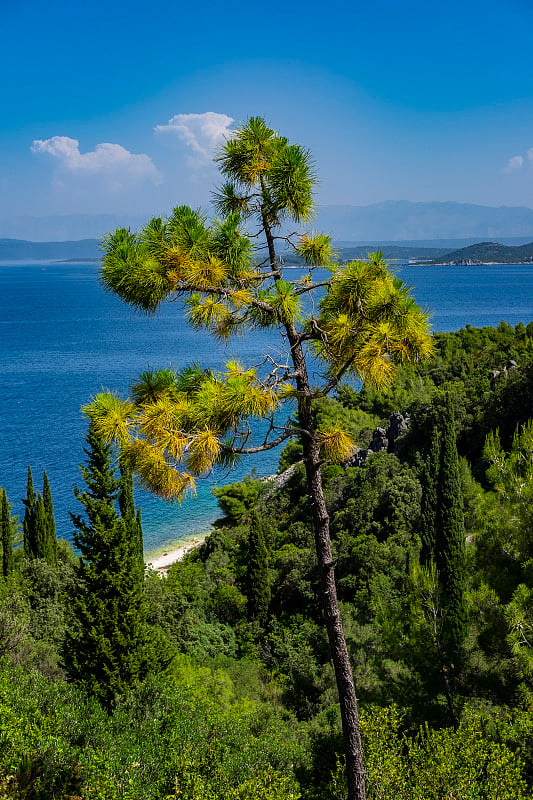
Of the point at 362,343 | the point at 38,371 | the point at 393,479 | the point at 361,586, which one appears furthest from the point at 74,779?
the point at 38,371

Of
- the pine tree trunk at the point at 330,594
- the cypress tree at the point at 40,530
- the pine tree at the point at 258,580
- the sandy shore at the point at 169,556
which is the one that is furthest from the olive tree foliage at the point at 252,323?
the sandy shore at the point at 169,556

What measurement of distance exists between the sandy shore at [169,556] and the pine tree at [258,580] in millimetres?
5884

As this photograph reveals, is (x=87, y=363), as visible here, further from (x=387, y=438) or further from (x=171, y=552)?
(x=387, y=438)

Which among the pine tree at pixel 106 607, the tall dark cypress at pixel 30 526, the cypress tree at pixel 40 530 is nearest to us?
the pine tree at pixel 106 607

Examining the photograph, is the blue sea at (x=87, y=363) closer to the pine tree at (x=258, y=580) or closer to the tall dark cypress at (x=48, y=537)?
the pine tree at (x=258, y=580)

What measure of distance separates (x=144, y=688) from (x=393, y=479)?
15870 mm

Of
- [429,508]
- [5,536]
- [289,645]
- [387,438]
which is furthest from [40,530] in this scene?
[387,438]

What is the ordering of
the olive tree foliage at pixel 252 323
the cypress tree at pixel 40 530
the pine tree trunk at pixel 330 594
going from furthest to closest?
the cypress tree at pixel 40 530 → the pine tree trunk at pixel 330 594 → the olive tree foliage at pixel 252 323

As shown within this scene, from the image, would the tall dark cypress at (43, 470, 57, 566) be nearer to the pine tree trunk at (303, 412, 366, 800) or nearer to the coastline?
the coastline

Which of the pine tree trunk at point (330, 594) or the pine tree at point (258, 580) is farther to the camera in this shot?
the pine tree at point (258, 580)

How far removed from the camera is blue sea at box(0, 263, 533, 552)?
32312 millimetres

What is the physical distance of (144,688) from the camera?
8.88 meters

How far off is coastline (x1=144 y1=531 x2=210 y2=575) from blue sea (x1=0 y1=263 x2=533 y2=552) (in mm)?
334

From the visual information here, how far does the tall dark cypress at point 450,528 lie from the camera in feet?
44.6
